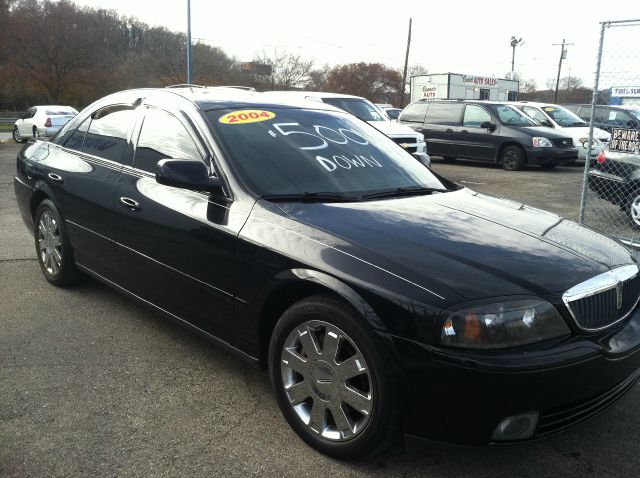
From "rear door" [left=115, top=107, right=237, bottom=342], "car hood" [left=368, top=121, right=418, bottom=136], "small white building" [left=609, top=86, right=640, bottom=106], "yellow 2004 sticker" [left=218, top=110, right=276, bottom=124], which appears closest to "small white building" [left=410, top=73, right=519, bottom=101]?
"car hood" [left=368, top=121, right=418, bottom=136]

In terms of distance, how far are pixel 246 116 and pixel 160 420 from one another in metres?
1.77

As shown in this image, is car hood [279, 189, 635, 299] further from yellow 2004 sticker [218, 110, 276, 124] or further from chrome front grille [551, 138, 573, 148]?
chrome front grille [551, 138, 573, 148]

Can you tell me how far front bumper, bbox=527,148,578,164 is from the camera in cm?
1377

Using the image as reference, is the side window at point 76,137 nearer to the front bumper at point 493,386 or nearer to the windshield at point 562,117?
the front bumper at point 493,386

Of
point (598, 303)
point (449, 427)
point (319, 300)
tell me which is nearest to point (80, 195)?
point (319, 300)

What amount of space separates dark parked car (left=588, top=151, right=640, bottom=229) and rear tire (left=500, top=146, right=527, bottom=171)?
20.2ft

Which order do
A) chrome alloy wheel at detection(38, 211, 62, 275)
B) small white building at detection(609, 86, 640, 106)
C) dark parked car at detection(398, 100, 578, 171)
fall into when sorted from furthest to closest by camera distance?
dark parked car at detection(398, 100, 578, 171) < small white building at detection(609, 86, 640, 106) < chrome alloy wheel at detection(38, 211, 62, 275)

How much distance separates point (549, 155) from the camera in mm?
13781

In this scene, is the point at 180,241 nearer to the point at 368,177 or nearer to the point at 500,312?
the point at 368,177

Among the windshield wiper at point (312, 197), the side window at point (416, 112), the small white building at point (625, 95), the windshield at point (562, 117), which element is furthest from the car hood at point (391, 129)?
the windshield wiper at point (312, 197)

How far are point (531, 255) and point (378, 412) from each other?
0.96 m

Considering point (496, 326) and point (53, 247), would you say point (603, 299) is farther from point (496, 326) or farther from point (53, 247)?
point (53, 247)

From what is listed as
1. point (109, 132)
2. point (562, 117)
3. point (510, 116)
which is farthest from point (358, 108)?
point (109, 132)

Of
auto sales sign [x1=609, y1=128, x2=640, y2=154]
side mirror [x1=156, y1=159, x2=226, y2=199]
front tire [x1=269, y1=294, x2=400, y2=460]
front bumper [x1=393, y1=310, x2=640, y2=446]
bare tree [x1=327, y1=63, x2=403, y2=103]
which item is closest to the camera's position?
front bumper [x1=393, y1=310, x2=640, y2=446]
